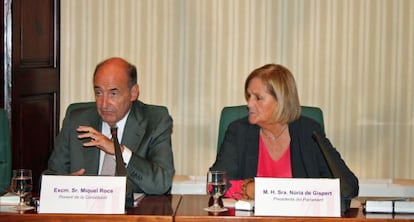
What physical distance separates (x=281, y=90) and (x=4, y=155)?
1290 mm

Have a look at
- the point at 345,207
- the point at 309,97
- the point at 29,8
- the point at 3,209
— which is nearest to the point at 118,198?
the point at 3,209

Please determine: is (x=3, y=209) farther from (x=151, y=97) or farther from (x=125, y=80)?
(x=151, y=97)

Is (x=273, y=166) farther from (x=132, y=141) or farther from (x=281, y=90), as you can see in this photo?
(x=132, y=141)

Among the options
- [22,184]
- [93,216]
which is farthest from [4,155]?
[93,216]

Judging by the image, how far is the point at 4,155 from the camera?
11.3 feet

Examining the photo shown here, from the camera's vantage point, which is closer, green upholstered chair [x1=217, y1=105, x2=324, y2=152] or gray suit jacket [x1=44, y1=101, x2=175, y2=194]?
gray suit jacket [x1=44, y1=101, x2=175, y2=194]

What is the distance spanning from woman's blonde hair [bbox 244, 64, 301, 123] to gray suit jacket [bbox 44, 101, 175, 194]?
46 cm

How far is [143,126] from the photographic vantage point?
3480 mm

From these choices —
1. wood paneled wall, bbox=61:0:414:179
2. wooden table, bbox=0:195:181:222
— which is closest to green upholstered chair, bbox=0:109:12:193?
wooden table, bbox=0:195:181:222

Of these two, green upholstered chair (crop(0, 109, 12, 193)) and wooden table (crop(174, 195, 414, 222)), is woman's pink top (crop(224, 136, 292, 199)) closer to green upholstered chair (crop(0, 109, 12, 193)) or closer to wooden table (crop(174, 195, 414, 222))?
wooden table (crop(174, 195, 414, 222))

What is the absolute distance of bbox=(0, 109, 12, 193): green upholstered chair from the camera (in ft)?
11.2

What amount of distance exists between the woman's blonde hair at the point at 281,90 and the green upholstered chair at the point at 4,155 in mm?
1127

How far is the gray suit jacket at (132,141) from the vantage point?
340 centimetres

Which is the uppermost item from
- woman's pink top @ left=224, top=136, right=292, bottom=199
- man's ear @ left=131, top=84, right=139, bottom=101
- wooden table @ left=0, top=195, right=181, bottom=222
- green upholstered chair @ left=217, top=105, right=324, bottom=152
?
man's ear @ left=131, top=84, right=139, bottom=101
